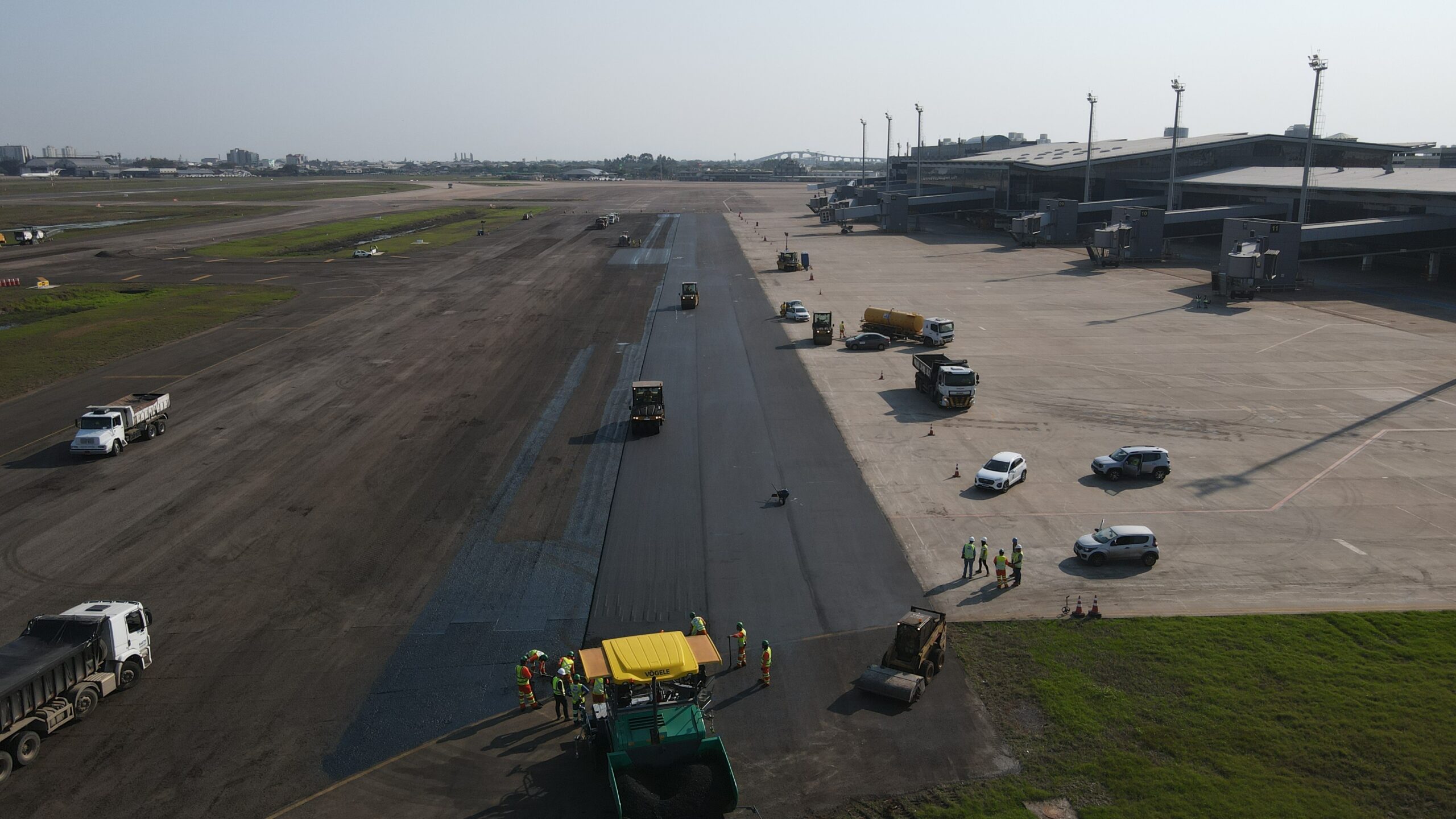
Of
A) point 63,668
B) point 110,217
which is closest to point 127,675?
point 63,668

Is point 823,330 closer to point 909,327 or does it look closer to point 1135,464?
point 909,327

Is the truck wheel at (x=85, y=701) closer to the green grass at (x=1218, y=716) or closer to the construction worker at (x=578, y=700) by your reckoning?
the construction worker at (x=578, y=700)

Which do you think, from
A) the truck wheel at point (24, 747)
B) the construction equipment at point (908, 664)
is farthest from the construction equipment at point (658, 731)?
the truck wheel at point (24, 747)

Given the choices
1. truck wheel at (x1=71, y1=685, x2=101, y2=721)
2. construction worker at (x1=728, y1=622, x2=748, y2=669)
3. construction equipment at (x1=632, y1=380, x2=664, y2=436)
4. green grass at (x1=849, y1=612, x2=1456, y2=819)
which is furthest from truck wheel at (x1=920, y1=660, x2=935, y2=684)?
construction equipment at (x1=632, y1=380, x2=664, y2=436)

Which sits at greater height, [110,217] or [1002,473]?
[110,217]

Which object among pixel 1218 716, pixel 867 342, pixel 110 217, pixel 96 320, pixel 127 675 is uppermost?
pixel 110 217

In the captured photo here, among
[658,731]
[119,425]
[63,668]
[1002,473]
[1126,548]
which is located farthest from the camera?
[119,425]

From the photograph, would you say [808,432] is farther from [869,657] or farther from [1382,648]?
[1382,648]

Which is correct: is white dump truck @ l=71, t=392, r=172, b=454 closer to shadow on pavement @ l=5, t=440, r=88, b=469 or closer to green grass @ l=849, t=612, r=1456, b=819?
shadow on pavement @ l=5, t=440, r=88, b=469
